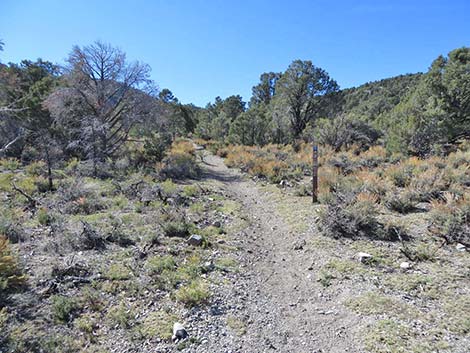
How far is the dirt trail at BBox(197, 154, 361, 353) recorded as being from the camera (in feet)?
10.6

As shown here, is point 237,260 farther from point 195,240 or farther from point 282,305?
point 282,305

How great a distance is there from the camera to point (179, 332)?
130 inches

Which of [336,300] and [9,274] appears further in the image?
[9,274]

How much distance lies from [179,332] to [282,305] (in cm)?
158

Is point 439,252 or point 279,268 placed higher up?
point 439,252

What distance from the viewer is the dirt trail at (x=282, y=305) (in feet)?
10.6

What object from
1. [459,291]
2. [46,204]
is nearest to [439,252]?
[459,291]

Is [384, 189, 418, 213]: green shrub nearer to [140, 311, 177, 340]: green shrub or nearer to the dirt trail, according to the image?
the dirt trail

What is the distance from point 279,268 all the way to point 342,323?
1.74 meters

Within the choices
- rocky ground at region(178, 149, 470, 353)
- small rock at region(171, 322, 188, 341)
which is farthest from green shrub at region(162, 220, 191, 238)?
small rock at region(171, 322, 188, 341)

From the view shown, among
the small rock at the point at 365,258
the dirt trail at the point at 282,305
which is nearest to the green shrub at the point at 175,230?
the dirt trail at the point at 282,305

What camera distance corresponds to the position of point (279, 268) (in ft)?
16.8

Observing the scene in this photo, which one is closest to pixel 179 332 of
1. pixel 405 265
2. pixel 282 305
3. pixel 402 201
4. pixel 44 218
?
pixel 282 305

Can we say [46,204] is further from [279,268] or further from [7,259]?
[279,268]
